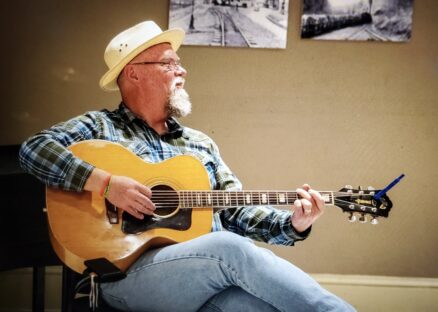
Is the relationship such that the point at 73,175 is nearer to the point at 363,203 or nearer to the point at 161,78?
the point at 161,78

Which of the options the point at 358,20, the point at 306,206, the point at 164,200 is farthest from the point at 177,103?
the point at 358,20

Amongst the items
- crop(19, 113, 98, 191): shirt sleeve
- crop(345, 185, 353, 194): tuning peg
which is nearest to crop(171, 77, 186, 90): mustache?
crop(19, 113, 98, 191): shirt sleeve

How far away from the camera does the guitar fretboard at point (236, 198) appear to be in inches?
67.2

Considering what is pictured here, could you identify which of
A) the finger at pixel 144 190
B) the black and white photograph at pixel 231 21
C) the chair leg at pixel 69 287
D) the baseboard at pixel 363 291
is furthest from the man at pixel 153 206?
the baseboard at pixel 363 291

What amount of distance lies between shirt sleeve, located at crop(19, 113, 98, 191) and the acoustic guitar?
0.04 metres

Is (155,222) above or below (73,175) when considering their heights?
below

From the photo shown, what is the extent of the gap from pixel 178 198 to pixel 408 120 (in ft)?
4.84

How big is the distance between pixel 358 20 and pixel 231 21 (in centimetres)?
65

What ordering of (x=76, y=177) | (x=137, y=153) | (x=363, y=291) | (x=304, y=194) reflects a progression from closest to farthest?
(x=76, y=177) < (x=304, y=194) < (x=137, y=153) < (x=363, y=291)

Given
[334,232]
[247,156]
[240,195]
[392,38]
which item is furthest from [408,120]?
[240,195]

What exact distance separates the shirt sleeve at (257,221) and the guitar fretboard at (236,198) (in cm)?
9

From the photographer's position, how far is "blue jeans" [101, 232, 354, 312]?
1.39 m

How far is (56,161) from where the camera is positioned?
1588mm

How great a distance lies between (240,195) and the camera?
5.71 feet
